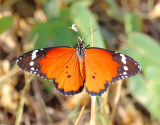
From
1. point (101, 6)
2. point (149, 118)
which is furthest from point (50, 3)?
point (149, 118)

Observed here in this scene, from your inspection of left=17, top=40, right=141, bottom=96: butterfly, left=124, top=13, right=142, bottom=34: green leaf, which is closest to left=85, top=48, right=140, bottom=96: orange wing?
left=17, top=40, right=141, bottom=96: butterfly

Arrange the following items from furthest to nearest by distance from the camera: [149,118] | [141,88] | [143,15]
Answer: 1. [143,15]
2. [149,118]
3. [141,88]

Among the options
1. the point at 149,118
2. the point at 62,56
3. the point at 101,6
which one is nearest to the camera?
the point at 62,56

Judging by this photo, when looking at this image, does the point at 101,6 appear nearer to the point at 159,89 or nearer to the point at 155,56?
the point at 155,56

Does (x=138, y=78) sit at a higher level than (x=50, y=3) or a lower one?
lower

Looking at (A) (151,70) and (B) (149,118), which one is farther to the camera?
(B) (149,118)

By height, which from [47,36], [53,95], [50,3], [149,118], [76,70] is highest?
[50,3]
